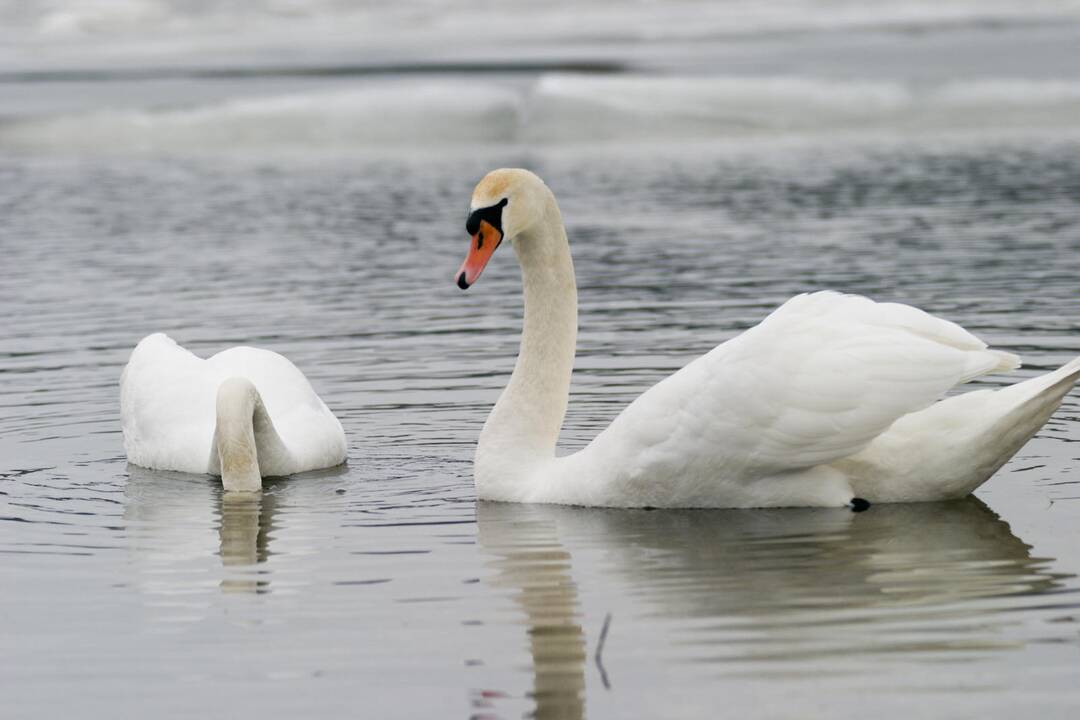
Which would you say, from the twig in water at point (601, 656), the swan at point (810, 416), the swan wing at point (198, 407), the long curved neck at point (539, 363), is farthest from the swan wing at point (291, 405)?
the twig in water at point (601, 656)

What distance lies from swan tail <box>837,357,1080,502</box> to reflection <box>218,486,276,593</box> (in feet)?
7.35

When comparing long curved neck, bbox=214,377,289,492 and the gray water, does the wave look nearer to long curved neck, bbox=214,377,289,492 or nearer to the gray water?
the gray water

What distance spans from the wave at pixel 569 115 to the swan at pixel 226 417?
59.0 ft

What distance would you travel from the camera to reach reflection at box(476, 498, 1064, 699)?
539 centimetres

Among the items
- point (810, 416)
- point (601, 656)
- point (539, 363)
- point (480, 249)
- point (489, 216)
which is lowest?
point (601, 656)

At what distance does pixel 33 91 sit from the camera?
33.7 m

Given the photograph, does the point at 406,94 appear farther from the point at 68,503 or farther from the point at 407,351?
the point at 68,503

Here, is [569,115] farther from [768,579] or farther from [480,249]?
[768,579]

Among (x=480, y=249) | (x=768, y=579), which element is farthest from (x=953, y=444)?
(x=480, y=249)

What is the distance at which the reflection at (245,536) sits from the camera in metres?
6.53

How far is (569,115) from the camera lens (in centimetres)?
2716

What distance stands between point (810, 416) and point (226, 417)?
8.52ft

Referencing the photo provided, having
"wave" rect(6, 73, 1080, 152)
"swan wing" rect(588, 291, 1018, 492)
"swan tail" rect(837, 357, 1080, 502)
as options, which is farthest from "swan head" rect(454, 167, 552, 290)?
"wave" rect(6, 73, 1080, 152)

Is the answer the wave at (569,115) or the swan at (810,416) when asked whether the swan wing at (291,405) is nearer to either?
the swan at (810,416)
